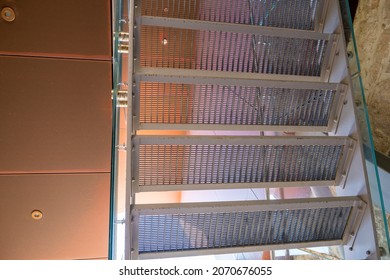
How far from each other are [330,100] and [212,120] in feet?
2.29

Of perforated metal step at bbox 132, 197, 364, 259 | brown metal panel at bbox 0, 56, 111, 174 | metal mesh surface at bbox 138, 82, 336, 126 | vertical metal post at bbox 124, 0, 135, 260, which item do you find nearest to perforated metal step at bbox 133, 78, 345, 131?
metal mesh surface at bbox 138, 82, 336, 126

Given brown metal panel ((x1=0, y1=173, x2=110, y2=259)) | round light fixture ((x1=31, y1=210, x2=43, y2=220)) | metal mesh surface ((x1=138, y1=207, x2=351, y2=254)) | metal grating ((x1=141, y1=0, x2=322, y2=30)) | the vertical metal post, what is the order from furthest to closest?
round light fixture ((x1=31, y1=210, x2=43, y2=220)) → brown metal panel ((x1=0, y1=173, x2=110, y2=259)) → metal grating ((x1=141, y1=0, x2=322, y2=30)) → metal mesh surface ((x1=138, y1=207, x2=351, y2=254)) → the vertical metal post

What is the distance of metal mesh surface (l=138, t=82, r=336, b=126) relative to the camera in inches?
77.3

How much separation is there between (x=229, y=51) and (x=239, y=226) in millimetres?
997

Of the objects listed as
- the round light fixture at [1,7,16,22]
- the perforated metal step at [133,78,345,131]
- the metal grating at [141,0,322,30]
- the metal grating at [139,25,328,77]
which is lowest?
the perforated metal step at [133,78,345,131]

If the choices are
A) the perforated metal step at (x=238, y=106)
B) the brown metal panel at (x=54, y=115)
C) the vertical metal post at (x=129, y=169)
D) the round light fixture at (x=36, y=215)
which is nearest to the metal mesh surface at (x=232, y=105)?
the perforated metal step at (x=238, y=106)

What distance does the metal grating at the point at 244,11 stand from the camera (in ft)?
6.95

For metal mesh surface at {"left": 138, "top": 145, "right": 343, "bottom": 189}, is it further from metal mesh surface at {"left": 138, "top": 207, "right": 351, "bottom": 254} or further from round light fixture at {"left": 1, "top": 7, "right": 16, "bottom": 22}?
round light fixture at {"left": 1, "top": 7, "right": 16, "bottom": 22}

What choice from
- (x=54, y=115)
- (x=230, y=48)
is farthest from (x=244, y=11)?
(x=54, y=115)

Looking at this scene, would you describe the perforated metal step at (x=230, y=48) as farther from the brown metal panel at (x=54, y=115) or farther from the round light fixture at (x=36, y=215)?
the round light fixture at (x=36, y=215)

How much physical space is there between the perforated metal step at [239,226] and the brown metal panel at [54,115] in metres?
0.65

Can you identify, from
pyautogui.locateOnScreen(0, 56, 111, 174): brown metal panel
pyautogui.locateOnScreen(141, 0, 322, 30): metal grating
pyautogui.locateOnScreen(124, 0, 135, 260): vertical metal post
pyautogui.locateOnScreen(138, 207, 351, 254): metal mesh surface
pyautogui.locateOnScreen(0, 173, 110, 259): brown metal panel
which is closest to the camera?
pyautogui.locateOnScreen(124, 0, 135, 260): vertical metal post

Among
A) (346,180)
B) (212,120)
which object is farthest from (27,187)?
(346,180)

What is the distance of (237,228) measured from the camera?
1957mm
